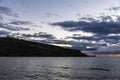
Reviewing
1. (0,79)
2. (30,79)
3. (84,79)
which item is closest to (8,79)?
(0,79)

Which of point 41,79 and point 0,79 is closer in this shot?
point 0,79

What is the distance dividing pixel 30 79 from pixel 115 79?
3198 cm

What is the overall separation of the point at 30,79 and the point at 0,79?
10.5 metres

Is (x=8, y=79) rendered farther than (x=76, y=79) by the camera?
No

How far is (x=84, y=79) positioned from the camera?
82.9m

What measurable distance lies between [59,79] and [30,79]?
1068 cm

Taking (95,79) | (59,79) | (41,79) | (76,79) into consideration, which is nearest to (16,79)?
(41,79)

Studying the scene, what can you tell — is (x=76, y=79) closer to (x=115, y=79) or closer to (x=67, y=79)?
(x=67, y=79)

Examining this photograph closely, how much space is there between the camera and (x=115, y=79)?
83938 mm

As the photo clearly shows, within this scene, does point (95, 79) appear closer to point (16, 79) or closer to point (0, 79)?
point (16, 79)

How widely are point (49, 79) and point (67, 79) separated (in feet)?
22.3

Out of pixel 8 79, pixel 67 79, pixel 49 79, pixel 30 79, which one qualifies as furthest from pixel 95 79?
pixel 8 79

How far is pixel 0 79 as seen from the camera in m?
75.6

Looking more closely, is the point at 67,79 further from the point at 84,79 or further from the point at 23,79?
the point at 23,79
